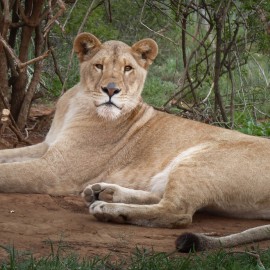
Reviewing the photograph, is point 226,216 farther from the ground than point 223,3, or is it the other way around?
point 223,3

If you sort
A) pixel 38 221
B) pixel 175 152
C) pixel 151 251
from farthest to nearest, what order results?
pixel 175 152 < pixel 38 221 < pixel 151 251

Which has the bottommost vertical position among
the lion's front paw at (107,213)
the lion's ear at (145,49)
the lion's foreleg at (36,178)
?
the lion's foreleg at (36,178)

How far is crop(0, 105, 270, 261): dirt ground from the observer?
3672mm

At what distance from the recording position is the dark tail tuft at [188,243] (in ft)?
12.0

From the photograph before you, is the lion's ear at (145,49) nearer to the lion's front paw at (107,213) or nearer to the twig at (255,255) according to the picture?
the lion's front paw at (107,213)

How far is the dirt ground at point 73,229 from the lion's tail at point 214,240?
86 millimetres

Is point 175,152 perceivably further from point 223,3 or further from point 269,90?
point 269,90

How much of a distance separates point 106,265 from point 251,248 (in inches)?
32.2

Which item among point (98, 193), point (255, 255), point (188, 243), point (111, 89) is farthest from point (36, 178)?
point (255, 255)

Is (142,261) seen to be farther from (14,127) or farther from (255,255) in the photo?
(14,127)

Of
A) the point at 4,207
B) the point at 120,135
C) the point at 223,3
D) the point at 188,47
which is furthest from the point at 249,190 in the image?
the point at 188,47

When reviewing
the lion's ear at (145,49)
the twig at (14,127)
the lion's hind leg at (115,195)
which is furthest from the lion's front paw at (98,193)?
the twig at (14,127)

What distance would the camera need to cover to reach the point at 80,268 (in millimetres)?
3184

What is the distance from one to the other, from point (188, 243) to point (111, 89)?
166 centimetres
